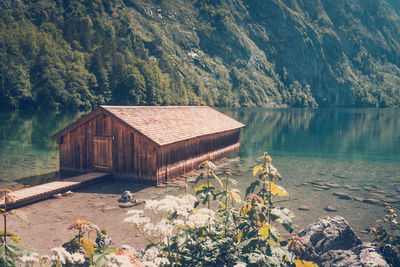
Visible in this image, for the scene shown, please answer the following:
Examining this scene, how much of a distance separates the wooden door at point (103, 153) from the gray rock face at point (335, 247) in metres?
15.4

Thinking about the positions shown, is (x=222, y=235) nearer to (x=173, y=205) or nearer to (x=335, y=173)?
(x=173, y=205)

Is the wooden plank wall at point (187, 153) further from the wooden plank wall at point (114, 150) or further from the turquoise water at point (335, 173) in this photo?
the turquoise water at point (335, 173)

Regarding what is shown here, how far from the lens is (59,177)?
78.8ft

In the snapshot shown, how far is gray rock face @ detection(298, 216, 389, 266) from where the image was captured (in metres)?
9.09

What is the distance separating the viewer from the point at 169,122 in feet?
86.7

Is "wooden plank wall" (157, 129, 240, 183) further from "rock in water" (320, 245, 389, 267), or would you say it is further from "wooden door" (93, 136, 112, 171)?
"rock in water" (320, 245, 389, 267)

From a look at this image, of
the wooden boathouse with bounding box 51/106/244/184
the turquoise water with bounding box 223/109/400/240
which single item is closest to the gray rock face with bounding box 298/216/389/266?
the turquoise water with bounding box 223/109/400/240

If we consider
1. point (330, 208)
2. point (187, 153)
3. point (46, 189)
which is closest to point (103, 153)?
point (46, 189)

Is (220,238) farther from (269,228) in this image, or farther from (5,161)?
(5,161)

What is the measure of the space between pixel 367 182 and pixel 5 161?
104 feet

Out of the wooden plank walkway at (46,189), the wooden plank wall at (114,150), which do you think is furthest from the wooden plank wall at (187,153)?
the wooden plank walkway at (46,189)

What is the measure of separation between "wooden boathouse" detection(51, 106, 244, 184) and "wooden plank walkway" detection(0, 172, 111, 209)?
1.58m

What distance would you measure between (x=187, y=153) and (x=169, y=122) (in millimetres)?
2943

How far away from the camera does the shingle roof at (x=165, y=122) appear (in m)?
22.4
